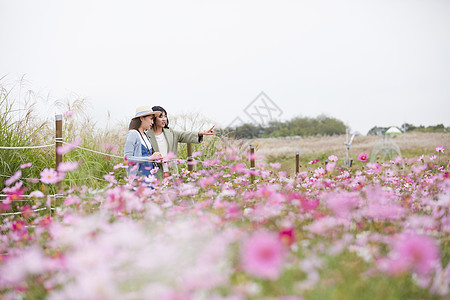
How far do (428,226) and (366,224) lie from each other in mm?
338

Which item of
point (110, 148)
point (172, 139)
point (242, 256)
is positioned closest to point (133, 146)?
point (172, 139)

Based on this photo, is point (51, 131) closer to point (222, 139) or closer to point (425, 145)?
point (222, 139)

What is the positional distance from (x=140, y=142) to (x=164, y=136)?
503 millimetres

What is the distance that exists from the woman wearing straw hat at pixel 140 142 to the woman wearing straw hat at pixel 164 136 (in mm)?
114

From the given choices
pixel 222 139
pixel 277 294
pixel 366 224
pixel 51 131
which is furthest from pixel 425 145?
pixel 277 294

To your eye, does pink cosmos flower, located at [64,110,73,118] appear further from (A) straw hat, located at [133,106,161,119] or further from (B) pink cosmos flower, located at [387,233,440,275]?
(B) pink cosmos flower, located at [387,233,440,275]

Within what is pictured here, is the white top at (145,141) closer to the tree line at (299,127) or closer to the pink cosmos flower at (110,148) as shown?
the pink cosmos flower at (110,148)

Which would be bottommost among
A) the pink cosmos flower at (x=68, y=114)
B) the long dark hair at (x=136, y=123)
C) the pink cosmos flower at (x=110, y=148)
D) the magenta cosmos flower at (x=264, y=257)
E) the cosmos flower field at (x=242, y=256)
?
the cosmos flower field at (x=242, y=256)

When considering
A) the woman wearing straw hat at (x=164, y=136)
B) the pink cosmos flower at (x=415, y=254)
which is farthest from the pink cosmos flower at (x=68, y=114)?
the pink cosmos flower at (x=415, y=254)

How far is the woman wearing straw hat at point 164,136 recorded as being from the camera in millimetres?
4582

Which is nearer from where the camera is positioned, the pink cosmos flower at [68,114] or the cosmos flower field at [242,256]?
the cosmos flower field at [242,256]

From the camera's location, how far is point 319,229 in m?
1.88

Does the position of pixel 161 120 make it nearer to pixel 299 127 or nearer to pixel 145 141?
pixel 145 141

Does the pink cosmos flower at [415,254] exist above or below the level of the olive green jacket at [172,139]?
below
